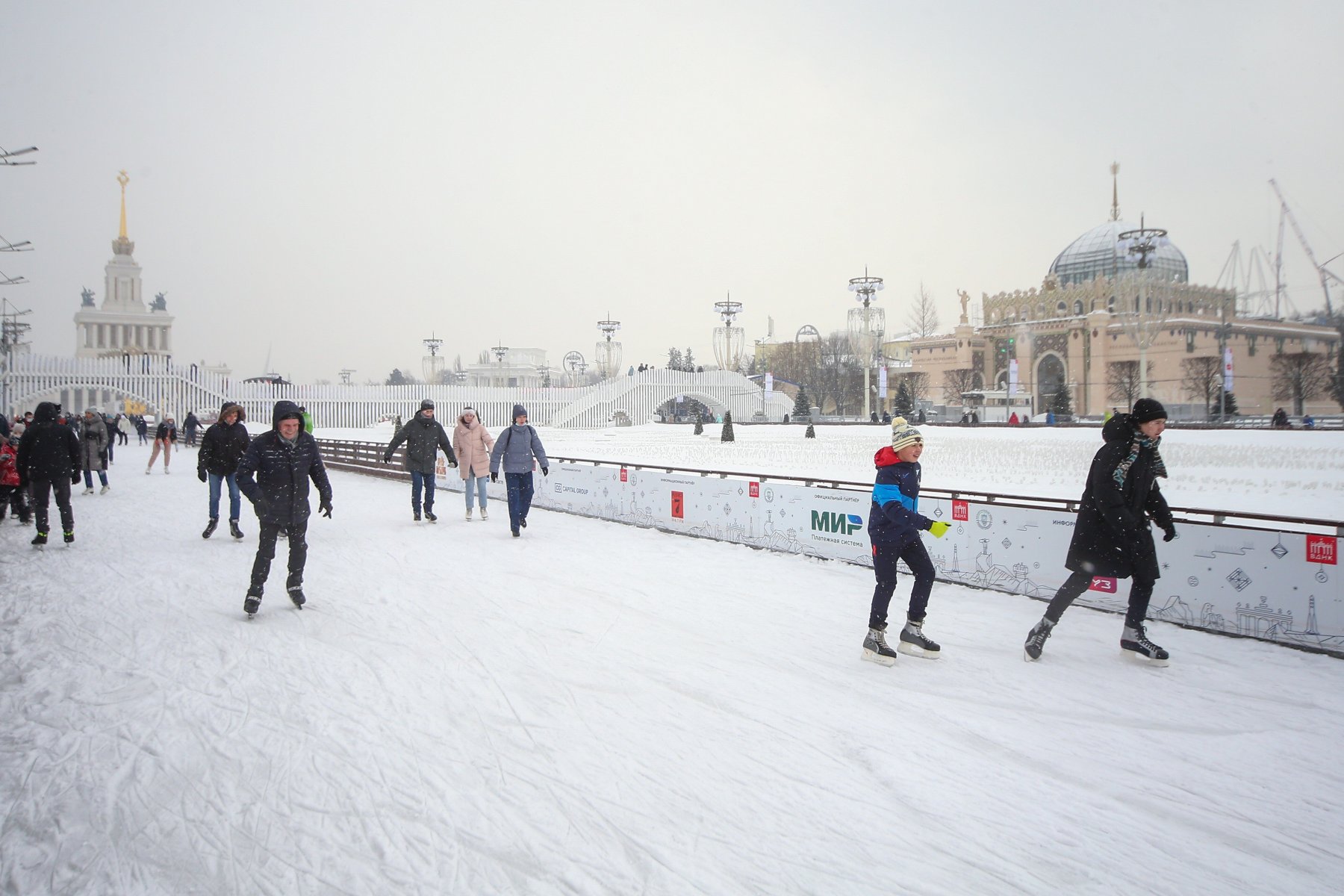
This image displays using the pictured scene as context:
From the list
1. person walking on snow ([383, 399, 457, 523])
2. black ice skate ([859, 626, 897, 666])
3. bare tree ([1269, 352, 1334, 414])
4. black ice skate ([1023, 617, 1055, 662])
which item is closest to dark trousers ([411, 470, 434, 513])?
person walking on snow ([383, 399, 457, 523])

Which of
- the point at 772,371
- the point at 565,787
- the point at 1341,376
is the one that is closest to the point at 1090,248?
the point at 772,371

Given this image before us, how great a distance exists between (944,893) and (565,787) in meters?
1.55

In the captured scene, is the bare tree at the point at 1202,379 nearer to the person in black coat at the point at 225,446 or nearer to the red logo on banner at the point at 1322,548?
the red logo on banner at the point at 1322,548

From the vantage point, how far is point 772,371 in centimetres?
8700

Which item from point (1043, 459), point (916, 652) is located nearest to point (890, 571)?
point (916, 652)

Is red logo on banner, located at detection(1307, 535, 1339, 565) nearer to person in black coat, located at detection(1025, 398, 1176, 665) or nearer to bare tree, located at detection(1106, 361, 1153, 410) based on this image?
person in black coat, located at detection(1025, 398, 1176, 665)

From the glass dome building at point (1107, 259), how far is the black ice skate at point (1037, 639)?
60.5 m

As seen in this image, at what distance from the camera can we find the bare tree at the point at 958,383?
203 feet

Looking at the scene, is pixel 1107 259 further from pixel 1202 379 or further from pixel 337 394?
pixel 337 394

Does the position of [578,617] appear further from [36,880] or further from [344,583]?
[36,880]

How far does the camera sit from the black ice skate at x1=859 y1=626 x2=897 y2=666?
17.0ft

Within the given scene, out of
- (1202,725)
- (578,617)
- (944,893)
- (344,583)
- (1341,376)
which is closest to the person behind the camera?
(944,893)

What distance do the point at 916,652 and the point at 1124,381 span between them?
53.4 meters

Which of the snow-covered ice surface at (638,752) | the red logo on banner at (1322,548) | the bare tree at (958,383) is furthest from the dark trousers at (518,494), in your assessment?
the bare tree at (958,383)
